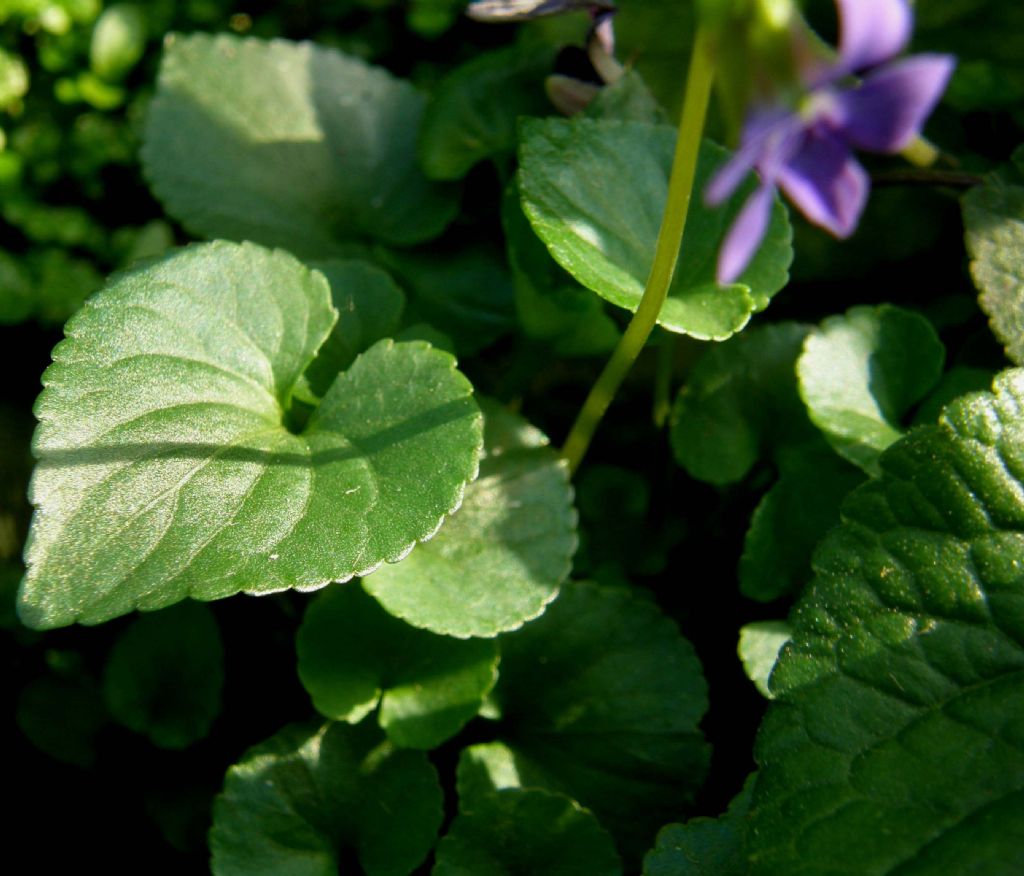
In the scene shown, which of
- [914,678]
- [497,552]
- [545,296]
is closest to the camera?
[914,678]

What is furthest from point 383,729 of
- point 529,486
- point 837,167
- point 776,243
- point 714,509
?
point 837,167

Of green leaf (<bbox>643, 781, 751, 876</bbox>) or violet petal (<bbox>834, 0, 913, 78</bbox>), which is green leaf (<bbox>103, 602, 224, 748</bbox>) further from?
violet petal (<bbox>834, 0, 913, 78</bbox>)

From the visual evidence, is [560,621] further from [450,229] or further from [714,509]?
[450,229]

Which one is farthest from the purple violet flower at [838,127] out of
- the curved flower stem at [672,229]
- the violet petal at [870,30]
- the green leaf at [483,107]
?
the green leaf at [483,107]

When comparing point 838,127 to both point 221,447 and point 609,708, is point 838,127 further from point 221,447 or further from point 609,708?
point 609,708

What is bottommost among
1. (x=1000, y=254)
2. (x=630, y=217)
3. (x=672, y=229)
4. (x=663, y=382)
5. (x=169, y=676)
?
(x=169, y=676)

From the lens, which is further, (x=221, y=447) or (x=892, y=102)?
(x=221, y=447)

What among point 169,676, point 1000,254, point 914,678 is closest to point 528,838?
point 914,678

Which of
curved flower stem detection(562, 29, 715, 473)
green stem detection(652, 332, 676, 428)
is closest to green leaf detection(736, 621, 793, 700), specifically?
curved flower stem detection(562, 29, 715, 473)
